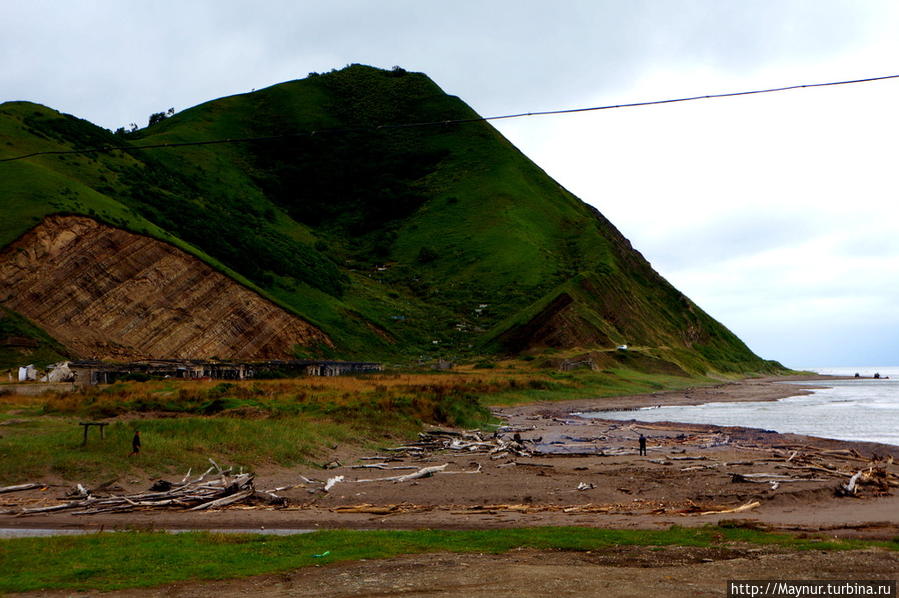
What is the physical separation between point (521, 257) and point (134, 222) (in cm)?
6776

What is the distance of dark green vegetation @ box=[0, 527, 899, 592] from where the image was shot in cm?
1255

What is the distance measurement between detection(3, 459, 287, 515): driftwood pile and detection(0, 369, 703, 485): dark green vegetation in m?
2.27

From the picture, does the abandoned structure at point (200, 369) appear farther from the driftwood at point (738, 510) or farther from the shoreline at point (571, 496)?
the driftwood at point (738, 510)

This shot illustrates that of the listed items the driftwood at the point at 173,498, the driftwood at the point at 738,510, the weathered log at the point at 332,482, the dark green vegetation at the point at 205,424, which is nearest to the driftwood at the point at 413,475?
the weathered log at the point at 332,482

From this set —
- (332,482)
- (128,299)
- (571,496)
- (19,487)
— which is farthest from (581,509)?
(128,299)

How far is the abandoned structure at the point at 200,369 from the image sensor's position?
54562mm

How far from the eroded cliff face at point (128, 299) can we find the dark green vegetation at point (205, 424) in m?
22.2

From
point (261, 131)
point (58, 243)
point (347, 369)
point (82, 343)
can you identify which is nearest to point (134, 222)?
point (58, 243)

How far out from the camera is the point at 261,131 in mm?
186875

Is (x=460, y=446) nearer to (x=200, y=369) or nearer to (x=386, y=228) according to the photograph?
(x=200, y=369)

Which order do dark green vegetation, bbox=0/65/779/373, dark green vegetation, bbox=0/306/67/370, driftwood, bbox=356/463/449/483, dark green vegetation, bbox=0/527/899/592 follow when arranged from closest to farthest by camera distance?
1. dark green vegetation, bbox=0/527/899/592
2. driftwood, bbox=356/463/449/483
3. dark green vegetation, bbox=0/306/67/370
4. dark green vegetation, bbox=0/65/779/373

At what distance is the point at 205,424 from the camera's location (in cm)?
2777

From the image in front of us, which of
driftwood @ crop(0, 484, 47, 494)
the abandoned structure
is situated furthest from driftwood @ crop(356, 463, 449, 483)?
the abandoned structure

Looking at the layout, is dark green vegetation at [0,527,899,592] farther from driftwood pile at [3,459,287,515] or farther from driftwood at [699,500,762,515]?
driftwood pile at [3,459,287,515]
